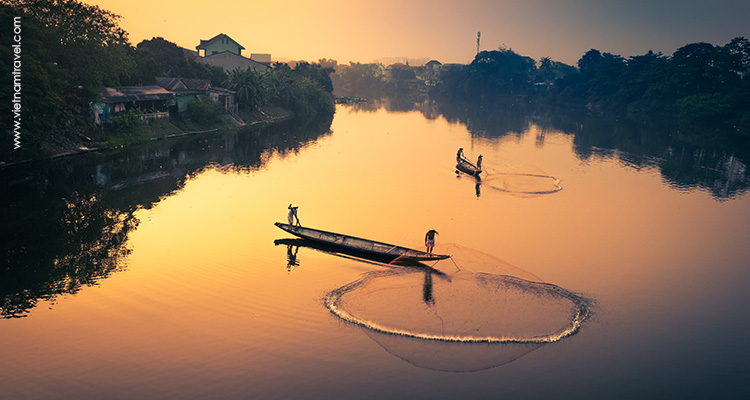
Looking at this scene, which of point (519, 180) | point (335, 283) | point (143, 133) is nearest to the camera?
point (335, 283)

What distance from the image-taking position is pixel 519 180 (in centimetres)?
4412

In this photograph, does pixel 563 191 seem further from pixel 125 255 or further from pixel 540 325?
pixel 125 255

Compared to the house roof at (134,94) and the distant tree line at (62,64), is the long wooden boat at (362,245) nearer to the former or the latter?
the distant tree line at (62,64)

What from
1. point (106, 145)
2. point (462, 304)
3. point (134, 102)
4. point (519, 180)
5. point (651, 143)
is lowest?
point (462, 304)

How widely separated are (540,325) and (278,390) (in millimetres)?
9281

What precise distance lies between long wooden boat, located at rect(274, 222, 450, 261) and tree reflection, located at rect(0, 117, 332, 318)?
8.25 m

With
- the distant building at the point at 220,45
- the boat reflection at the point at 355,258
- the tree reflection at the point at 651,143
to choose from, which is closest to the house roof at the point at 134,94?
the boat reflection at the point at 355,258

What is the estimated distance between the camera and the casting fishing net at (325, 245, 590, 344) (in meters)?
18.0

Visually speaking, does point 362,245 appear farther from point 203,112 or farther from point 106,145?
point 203,112

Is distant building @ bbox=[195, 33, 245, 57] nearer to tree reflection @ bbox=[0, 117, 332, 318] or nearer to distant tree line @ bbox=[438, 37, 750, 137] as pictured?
tree reflection @ bbox=[0, 117, 332, 318]

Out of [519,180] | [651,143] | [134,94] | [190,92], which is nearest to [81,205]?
[134,94]

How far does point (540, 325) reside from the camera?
18453 millimetres

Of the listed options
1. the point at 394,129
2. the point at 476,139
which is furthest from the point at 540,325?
the point at 394,129

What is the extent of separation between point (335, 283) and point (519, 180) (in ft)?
87.4
